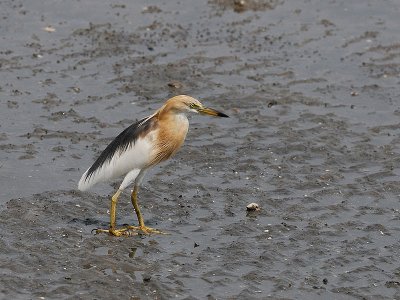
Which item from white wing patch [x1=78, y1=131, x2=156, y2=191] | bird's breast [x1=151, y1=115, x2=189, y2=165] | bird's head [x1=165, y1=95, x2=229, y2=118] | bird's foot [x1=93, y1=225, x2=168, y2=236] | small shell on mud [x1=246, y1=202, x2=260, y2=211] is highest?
bird's head [x1=165, y1=95, x2=229, y2=118]

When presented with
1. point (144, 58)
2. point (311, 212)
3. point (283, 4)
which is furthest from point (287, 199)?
point (283, 4)

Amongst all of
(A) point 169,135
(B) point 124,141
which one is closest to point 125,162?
(B) point 124,141

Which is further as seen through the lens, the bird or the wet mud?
the bird

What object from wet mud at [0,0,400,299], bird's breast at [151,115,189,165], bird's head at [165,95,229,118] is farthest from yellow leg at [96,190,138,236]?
bird's head at [165,95,229,118]

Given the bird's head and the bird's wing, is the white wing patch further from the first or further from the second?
the bird's head

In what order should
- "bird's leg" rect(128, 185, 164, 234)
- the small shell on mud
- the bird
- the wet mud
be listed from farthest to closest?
the small shell on mud → "bird's leg" rect(128, 185, 164, 234) → the bird → the wet mud

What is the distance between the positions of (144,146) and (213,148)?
2969 millimetres

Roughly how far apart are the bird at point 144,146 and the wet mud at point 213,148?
0.51 meters

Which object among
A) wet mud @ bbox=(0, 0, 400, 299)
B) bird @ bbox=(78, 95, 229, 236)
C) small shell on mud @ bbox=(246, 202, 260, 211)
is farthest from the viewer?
small shell on mud @ bbox=(246, 202, 260, 211)

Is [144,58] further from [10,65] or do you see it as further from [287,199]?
[287,199]

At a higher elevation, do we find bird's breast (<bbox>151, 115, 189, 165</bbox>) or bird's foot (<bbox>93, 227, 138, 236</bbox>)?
bird's breast (<bbox>151, 115, 189, 165</bbox>)

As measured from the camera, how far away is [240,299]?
1075cm

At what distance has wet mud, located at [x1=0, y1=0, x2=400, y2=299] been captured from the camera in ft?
37.3

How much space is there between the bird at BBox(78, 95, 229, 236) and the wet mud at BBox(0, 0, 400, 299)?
0.51 m
